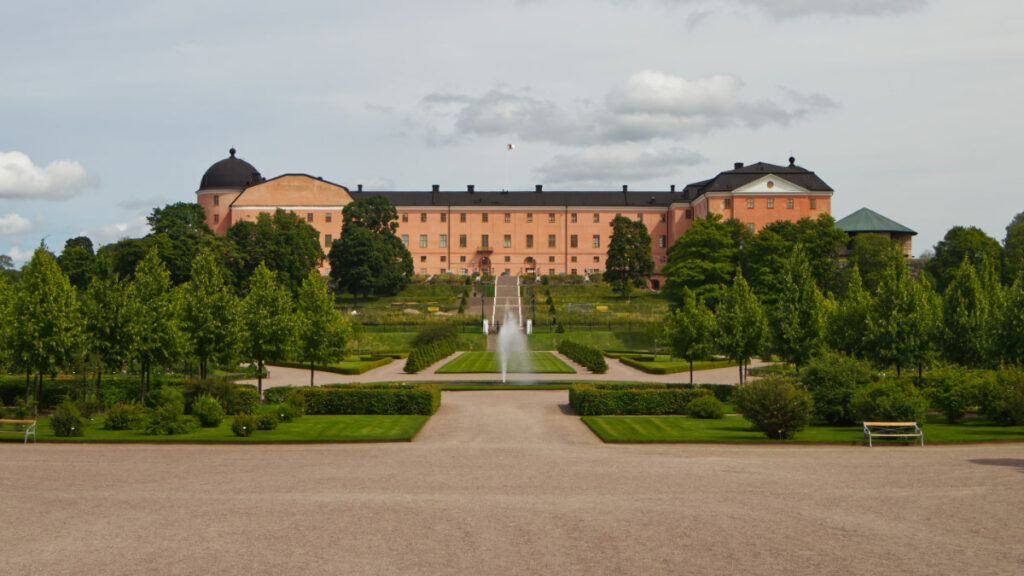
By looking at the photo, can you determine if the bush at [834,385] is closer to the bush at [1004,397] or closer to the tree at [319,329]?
the bush at [1004,397]

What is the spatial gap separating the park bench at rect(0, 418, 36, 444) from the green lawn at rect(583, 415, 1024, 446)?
1336 cm

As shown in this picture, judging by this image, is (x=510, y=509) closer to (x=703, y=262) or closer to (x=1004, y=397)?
(x=1004, y=397)

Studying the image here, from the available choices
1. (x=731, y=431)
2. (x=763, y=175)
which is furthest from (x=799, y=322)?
(x=763, y=175)

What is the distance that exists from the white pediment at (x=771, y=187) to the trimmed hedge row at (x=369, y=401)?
7077 centimetres

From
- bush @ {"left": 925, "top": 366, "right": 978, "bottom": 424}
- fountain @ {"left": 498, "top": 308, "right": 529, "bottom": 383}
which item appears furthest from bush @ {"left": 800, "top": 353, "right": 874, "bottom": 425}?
fountain @ {"left": 498, "top": 308, "right": 529, "bottom": 383}

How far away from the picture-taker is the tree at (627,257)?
8206cm

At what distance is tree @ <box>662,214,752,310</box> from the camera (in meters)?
62.6

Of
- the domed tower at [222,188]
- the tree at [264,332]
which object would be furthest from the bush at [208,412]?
the domed tower at [222,188]

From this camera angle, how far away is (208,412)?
70.7ft

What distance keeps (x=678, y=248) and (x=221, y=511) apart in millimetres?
57684

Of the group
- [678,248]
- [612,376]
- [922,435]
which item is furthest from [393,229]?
[922,435]

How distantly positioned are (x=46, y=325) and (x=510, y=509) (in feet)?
61.5

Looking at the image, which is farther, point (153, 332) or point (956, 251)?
point (956, 251)

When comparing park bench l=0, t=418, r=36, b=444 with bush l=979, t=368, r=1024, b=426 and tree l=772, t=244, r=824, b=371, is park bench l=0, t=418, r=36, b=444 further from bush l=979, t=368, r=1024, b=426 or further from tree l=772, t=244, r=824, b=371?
bush l=979, t=368, r=1024, b=426
